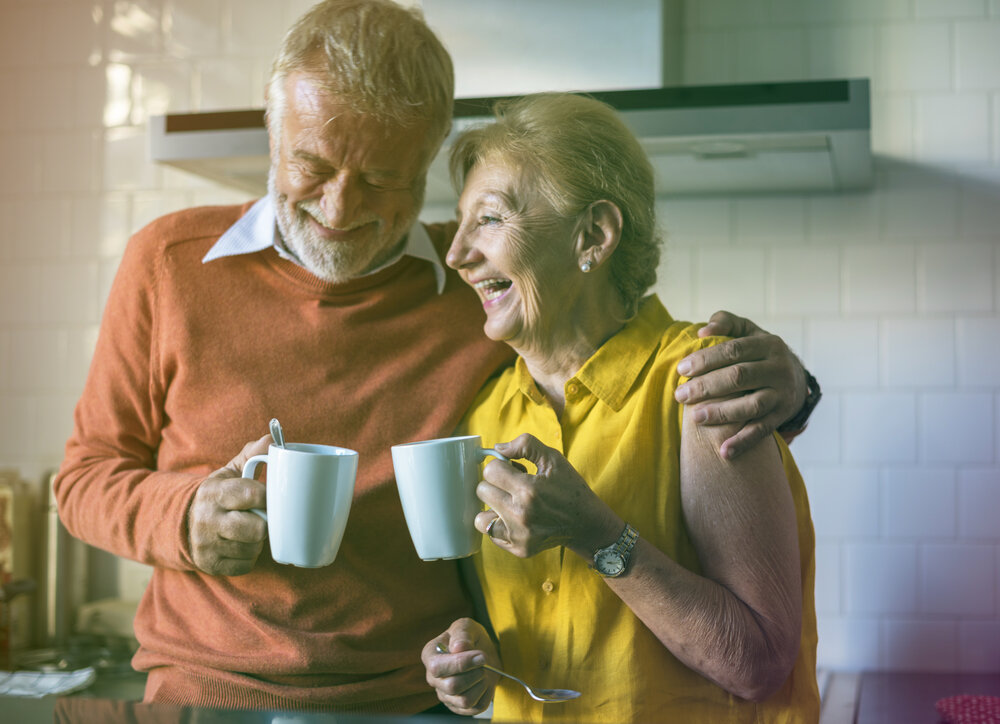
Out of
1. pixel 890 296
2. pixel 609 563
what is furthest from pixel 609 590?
pixel 890 296

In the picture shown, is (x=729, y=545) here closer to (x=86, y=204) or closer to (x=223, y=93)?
(x=223, y=93)

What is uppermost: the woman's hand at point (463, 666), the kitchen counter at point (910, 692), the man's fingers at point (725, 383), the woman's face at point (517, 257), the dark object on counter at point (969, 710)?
the woman's face at point (517, 257)

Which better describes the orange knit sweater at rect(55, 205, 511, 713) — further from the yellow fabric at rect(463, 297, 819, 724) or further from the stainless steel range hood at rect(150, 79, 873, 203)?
the stainless steel range hood at rect(150, 79, 873, 203)

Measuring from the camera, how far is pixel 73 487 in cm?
116

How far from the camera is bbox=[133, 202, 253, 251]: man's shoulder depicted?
1.19m

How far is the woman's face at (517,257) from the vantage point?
105 cm

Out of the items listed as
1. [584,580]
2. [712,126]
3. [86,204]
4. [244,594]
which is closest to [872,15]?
[712,126]

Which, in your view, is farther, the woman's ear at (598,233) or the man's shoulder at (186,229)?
the man's shoulder at (186,229)

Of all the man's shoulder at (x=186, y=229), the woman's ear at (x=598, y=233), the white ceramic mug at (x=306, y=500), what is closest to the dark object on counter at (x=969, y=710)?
the woman's ear at (x=598, y=233)

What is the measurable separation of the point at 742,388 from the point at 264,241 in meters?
0.60

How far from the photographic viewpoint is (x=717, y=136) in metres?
1.49

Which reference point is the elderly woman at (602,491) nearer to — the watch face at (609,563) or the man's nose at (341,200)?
the watch face at (609,563)

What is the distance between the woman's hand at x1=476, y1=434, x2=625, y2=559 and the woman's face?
0.66 feet

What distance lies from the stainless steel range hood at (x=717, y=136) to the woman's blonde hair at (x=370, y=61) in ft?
0.52
